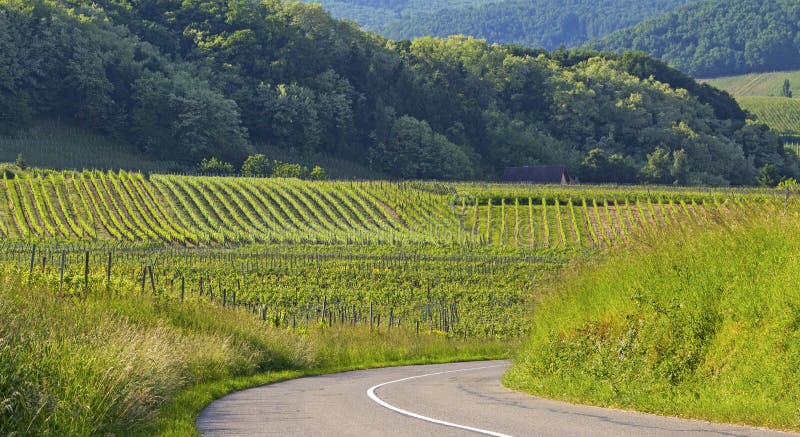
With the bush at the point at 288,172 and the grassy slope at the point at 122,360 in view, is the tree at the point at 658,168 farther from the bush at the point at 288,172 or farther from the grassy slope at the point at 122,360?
the grassy slope at the point at 122,360

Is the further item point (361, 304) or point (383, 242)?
point (383, 242)

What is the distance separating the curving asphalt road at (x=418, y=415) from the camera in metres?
13.1

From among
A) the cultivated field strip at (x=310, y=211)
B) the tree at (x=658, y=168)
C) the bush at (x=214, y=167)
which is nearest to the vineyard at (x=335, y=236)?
the cultivated field strip at (x=310, y=211)

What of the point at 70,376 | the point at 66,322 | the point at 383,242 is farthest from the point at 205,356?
the point at 383,242

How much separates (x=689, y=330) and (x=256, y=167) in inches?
4136

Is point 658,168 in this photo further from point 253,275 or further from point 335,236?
point 253,275

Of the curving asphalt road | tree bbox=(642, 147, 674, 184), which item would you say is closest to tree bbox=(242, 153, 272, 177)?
tree bbox=(642, 147, 674, 184)

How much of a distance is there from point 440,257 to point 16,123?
65.9m

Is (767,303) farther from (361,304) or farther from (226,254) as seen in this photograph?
(226,254)

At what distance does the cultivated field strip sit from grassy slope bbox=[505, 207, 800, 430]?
55463 mm

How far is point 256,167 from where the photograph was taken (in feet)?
392

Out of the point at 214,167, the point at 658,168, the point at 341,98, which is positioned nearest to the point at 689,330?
the point at 214,167

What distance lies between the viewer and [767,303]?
15367 millimetres

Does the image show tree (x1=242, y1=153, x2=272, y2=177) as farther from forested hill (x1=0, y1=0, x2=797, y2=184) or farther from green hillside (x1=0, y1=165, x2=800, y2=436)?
green hillside (x1=0, y1=165, x2=800, y2=436)
